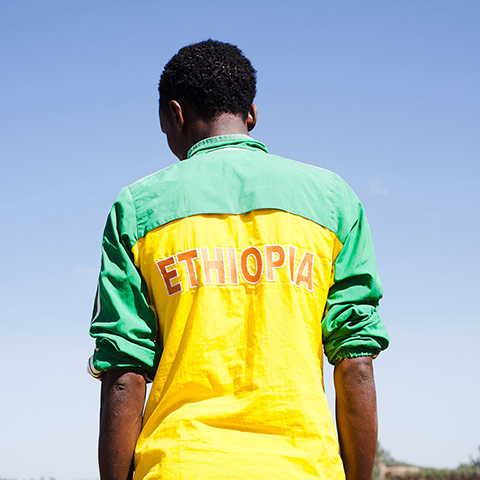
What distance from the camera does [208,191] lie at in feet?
8.32

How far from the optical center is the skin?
7.86 feet

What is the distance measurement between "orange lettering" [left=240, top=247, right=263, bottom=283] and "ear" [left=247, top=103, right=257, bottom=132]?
74 centimetres

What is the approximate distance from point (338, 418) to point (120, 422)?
0.80 meters

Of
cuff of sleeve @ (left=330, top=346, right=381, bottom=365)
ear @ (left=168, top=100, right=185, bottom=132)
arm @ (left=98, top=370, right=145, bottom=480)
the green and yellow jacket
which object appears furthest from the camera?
ear @ (left=168, top=100, right=185, bottom=132)

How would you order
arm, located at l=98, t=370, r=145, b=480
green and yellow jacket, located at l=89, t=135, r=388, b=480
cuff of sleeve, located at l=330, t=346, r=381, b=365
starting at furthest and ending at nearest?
cuff of sleeve, located at l=330, t=346, r=381, b=365, arm, located at l=98, t=370, r=145, b=480, green and yellow jacket, located at l=89, t=135, r=388, b=480

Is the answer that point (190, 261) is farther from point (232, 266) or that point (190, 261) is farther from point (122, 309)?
point (122, 309)

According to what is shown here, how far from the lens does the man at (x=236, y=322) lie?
7.32ft

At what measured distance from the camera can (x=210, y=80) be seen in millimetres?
2854

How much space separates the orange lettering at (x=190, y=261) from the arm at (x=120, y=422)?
392 millimetres

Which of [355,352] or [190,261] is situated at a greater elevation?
[190,261]

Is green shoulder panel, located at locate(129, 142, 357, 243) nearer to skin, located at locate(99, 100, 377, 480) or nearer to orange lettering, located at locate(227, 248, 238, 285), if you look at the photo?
orange lettering, located at locate(227, 248, 238, 285)

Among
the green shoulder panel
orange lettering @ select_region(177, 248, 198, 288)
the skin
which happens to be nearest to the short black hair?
the green shoulder panel

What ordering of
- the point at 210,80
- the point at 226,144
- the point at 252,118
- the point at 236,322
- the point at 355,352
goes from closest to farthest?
the point at 236,322 → the point at 355,352 → the point at 226,144 → the point at 210,80 → the point at 252,118

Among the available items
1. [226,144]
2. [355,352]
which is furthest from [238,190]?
[355,352]
